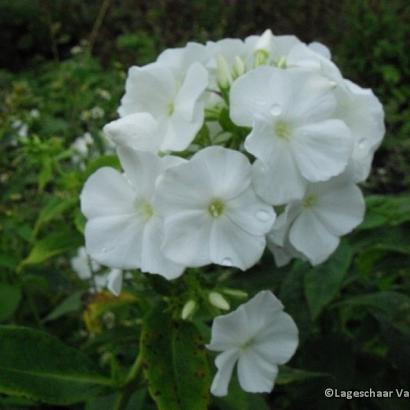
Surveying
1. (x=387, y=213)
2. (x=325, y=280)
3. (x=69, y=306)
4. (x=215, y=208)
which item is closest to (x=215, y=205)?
(x=215, y=208)

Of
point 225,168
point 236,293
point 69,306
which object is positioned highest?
point 225,168

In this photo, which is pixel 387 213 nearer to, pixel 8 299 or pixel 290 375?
pixel 290 375

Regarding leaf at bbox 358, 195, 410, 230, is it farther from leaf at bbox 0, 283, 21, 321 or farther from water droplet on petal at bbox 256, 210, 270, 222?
leaf at bbox 0, 283, 21, 321

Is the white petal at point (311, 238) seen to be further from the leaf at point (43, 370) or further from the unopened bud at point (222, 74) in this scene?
the leaf at point (43, 370)

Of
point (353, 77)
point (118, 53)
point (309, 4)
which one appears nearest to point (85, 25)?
point (118, 53)

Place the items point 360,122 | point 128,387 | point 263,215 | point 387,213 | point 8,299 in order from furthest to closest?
1. point 8,299
2. point 387,213
3. point 128,387
4. point 360,122
5. point 263,215

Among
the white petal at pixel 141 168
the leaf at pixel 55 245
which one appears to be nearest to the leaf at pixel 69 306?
the leaf at pixel 55 245

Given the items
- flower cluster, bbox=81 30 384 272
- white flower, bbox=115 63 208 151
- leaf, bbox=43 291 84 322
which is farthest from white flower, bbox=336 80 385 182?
leaf, bbox=43 291 84 322
